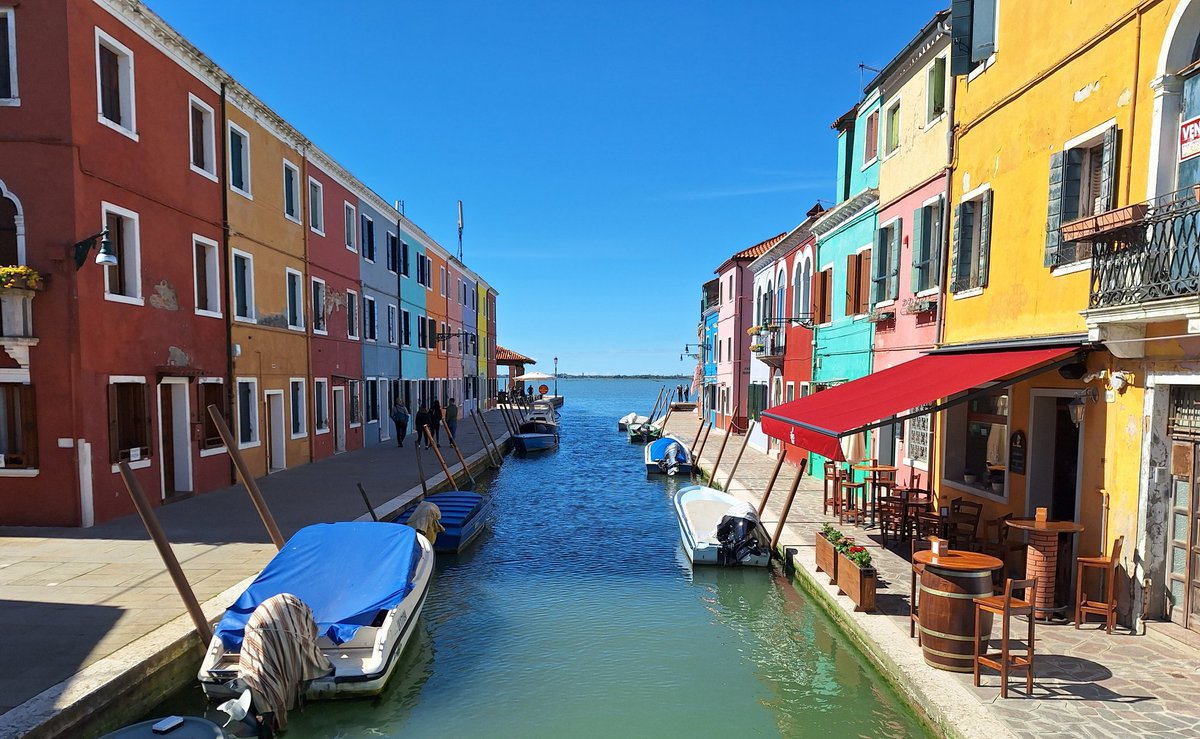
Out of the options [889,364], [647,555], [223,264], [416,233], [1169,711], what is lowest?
[647,555]

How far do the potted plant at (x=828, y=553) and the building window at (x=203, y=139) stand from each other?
14.5 meters

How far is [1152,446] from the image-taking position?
266 inches

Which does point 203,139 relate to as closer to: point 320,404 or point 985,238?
point 320,404

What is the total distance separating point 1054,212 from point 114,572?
1288cm

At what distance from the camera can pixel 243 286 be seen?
1639 cm

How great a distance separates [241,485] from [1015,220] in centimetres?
1617

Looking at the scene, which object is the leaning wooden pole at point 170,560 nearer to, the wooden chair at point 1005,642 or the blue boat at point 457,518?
the blue boat at point 457,518

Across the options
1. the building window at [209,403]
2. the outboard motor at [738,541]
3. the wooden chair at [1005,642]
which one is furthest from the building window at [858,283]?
the building window at [209,403]

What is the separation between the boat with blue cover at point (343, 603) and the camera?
21.6 feet

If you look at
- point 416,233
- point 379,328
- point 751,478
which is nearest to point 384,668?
point 751,478

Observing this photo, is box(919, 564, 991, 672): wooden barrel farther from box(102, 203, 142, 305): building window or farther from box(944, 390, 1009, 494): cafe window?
box(102, 203, 142, 305): building window

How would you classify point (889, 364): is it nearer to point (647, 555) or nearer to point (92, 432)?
point (647, 555)

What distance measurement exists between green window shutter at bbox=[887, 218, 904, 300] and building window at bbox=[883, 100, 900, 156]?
1.67 metres

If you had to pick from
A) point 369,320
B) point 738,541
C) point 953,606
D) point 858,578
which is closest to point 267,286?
point 369,320
